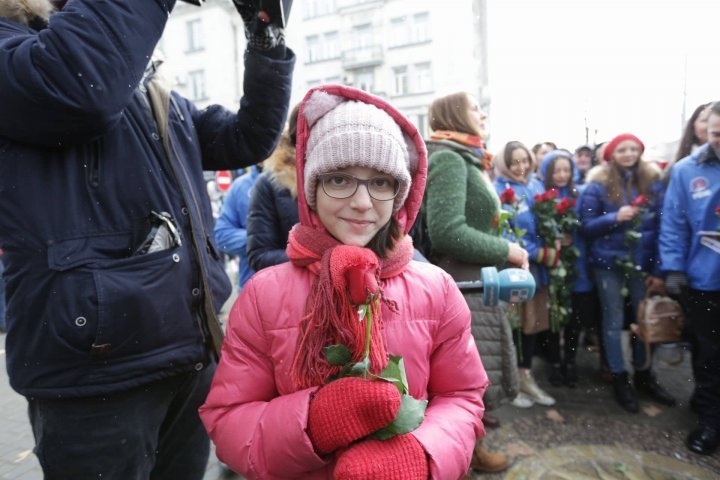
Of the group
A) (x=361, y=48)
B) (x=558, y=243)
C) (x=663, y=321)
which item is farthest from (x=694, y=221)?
(x=361, y=48)

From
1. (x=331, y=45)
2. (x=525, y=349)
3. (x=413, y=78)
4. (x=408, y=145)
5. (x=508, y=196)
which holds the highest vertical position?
(x=331, y=45)

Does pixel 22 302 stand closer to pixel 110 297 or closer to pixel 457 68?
pixel 110 297

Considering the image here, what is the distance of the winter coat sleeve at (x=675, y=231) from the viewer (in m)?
3.24

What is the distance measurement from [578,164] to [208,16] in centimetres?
2836

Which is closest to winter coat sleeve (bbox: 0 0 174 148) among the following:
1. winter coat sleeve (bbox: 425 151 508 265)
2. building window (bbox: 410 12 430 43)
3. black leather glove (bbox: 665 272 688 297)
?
winter coat sleeve (bbox: 425 151 508 265)

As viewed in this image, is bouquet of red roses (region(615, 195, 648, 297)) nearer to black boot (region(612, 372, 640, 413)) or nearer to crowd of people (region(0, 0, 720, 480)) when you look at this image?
black boot (region(612, 372, 640, 413))

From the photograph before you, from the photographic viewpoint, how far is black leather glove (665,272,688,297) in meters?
3.23

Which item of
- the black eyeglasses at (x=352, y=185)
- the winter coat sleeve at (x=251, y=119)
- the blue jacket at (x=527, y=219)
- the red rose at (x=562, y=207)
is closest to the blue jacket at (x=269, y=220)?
the winter coat sleeve at (x=251, y=119)

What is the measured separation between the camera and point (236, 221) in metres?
3.60

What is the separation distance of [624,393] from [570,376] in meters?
0.48

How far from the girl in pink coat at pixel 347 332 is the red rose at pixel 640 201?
9.69ft

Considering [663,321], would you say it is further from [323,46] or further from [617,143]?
[323,46]

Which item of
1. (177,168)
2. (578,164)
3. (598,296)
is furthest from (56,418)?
(578,164)

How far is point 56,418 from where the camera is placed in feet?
3.90
